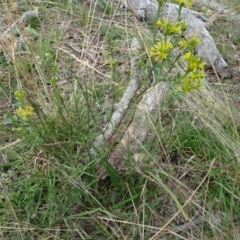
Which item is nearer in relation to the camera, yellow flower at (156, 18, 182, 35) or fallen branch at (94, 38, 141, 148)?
yellow flower at (156, 18, 182, 35)

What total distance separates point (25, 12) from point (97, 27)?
402 mm

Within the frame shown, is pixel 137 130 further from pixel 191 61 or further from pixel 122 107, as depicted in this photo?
pixel 191 61

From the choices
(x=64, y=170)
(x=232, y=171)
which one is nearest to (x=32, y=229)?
(x=64, y=170)

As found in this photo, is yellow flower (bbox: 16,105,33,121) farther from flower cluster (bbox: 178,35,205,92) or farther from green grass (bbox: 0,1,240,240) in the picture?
flower cluster (bbox: 178,35,205,92)

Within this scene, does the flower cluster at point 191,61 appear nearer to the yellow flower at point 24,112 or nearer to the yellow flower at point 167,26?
the yellow flower at point 167,26

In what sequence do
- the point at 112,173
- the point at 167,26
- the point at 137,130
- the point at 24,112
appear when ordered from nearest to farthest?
the point at 167,26, the point at 24,112, the point at 112,173, the point at 137,130

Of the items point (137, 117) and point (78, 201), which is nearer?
point (78, 201)

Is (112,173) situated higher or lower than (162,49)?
lower

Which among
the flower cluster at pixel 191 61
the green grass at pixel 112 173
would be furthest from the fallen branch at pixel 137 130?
the flower cluster at pixel 191 61

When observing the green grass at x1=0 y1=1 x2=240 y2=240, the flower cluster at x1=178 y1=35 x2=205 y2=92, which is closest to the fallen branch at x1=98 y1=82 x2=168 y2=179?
the green grass at x1=0 y1=1 x2=240 y2=240

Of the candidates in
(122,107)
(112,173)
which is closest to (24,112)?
(112,173)

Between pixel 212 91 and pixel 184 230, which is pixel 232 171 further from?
pixel 212 91

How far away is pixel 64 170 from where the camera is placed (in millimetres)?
1665

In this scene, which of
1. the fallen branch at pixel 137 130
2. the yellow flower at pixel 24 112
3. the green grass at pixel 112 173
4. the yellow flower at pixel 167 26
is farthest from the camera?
the fallen branch at pixel 137 130
